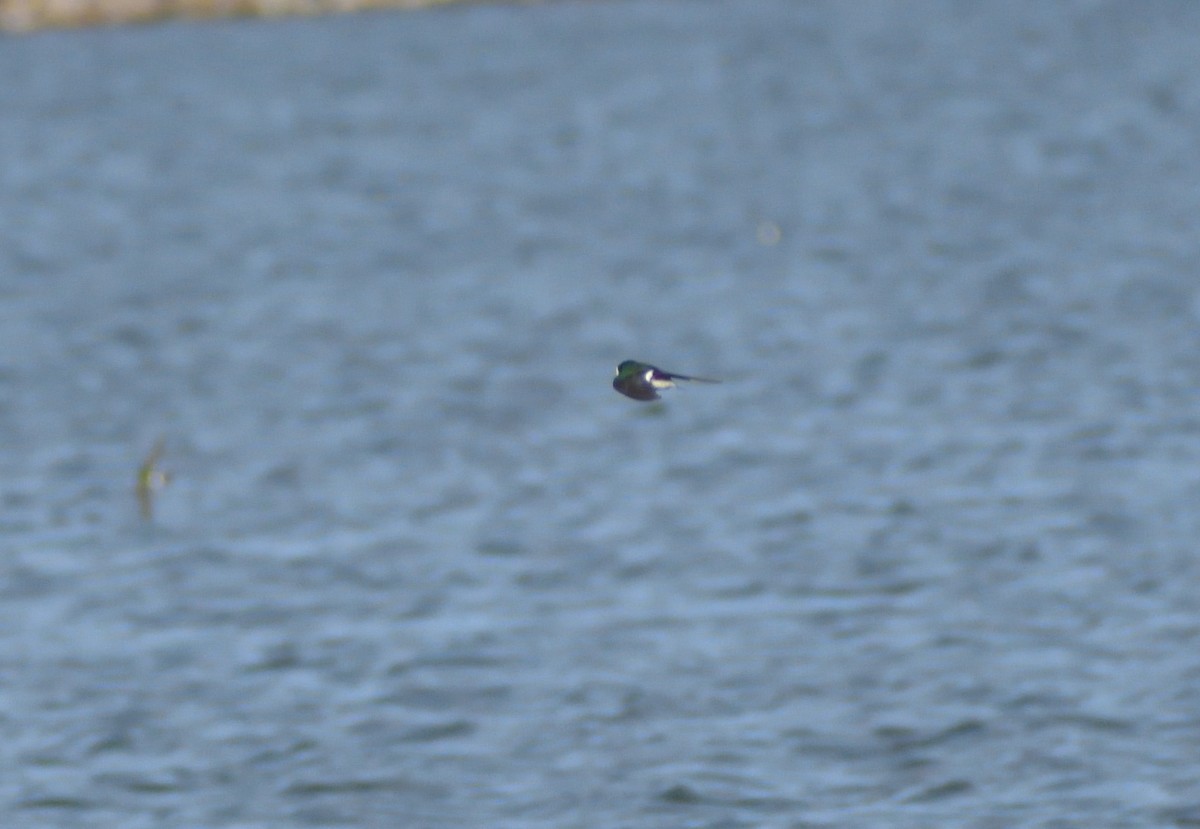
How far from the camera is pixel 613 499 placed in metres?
19.8

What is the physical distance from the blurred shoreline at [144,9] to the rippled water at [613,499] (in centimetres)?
5318

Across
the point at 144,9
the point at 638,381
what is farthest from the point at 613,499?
the point at 144,9

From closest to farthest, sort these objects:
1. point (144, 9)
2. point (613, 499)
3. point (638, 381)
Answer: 1. point (638, 381)
2. point (613, 499)
3. point (144, 9)

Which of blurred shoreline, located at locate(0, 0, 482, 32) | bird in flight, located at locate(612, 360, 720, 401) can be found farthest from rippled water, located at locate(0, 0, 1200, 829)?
blurred shoreline, located at locate(0, 0, 482, 32)

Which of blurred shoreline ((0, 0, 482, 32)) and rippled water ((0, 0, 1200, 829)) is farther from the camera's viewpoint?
blurred shoreline ((0, 0, 482, 32))

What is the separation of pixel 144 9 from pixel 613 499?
85944mm

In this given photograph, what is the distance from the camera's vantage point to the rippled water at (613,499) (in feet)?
43.9

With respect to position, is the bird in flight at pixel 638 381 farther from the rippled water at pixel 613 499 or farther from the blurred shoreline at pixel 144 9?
the blurred shoreline at pixel 144 9

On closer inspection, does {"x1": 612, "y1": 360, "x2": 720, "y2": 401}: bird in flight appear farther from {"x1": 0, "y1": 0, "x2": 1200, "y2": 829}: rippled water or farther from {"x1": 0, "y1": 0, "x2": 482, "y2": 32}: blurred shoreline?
{"x1": 0, "y1": 0, "x2": 482, "y2": 32}: blurred shoreline

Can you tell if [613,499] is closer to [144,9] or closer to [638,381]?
[638,381]

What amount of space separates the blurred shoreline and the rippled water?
5318cm

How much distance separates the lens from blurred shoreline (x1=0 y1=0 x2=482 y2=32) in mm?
97438

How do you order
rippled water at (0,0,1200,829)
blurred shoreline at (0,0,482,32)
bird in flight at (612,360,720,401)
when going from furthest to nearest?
blurred shoreline at (0,0,482,32), rippled water at (0,0,1200,829), bird in flight at (612,360,720,401)

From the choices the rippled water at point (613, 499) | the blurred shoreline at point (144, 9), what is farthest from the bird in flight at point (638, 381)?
the blurred shoreline at point (144, 9)
